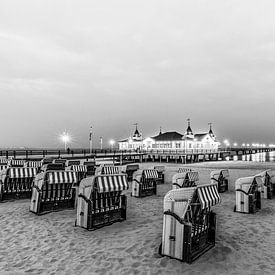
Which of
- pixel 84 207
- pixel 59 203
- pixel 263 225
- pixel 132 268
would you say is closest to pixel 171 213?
pixel 132 268

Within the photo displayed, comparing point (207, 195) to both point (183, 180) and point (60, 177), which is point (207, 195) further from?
point (183, 180)

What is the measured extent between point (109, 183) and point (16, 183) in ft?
20.8

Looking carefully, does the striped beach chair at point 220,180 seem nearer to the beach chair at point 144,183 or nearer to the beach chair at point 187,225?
the beach chair at point 144,183

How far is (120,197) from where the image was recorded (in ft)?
25.9

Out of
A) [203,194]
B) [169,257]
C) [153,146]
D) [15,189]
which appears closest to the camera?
[169,257]

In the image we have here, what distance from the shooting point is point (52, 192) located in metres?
8.95

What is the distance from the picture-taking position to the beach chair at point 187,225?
488 centimetres

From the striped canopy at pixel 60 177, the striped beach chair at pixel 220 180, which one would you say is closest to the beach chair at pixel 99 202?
the striped canopy at pixel 60 177

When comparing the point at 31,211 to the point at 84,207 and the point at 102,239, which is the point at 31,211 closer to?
the point at 84,207

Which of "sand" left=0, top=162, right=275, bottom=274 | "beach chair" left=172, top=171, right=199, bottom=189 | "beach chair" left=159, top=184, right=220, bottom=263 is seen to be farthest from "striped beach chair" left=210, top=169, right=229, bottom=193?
"beach chair" left=159, top=184, right=220, bottom=263

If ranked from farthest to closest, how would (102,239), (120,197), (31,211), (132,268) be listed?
(31,211)
(120,197)
(102,239)
(132,268)

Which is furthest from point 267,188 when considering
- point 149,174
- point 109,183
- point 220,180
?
point 109,183

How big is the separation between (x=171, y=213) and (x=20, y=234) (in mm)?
4278

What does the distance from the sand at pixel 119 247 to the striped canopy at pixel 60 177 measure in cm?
115
